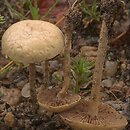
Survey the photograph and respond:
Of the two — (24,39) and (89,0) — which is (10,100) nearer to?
(24,39)

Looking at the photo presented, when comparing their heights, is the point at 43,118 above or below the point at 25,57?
below

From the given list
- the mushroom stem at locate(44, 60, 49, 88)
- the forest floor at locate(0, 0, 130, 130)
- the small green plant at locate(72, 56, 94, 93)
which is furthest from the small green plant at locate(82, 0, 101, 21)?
the mushroom stem at locate(44, 60, 49, 88)

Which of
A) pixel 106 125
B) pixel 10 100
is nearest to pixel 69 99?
pixel 106 125

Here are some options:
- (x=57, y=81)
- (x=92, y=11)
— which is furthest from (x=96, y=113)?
(x=92, y=11)

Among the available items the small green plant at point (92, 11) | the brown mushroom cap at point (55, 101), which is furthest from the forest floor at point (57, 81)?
the brown mushroom cap at point (55, 101)

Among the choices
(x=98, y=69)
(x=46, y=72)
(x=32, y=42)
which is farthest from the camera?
(x=46, y=72)

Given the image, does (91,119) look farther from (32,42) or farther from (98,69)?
(32,42)

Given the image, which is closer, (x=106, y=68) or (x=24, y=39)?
(x=24, y=39)
